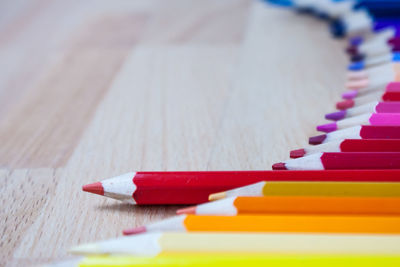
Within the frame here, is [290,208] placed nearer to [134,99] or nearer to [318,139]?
[318,139]

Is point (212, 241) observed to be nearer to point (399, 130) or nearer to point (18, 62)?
point (399, 130)

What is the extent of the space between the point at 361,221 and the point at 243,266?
7 centimetres

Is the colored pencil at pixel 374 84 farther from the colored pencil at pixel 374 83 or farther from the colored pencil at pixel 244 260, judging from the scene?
the colored pencil at pixel 244 260

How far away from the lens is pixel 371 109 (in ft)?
1.42

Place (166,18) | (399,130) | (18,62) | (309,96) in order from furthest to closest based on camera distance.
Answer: (166,18)
(18,62)
(309,96)
(399,130)

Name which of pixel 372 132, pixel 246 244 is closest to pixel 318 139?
pixel 372 132

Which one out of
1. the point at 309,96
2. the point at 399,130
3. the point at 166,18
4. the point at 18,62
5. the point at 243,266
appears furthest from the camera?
the point at 166,18

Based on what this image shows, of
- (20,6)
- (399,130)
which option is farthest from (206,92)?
(20,6)

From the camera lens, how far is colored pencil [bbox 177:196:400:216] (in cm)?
33

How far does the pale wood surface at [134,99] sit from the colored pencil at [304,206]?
0.07m

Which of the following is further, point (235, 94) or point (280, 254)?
point (235, 94)

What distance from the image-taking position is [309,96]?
57cm

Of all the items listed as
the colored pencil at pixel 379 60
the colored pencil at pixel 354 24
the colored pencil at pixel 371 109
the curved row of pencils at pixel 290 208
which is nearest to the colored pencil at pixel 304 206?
the curved row of pencils at pixel 290 208

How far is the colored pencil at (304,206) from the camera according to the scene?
326 mm
